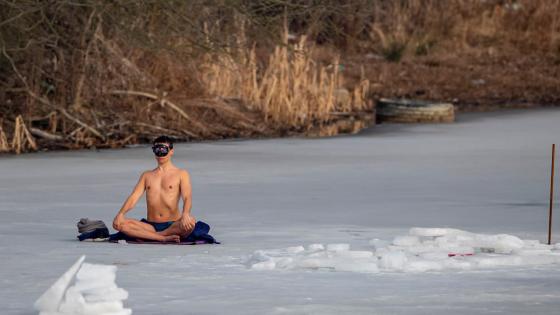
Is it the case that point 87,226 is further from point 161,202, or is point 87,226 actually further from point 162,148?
point 162,148

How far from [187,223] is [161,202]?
1.29ft

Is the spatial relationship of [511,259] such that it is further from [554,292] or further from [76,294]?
[76,294]

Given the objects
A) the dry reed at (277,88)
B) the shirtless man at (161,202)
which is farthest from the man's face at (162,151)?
the dry reed at (277,88)

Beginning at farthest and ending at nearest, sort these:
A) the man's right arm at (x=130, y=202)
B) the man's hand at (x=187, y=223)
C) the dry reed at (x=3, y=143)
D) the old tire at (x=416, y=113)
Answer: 1. the old tire at (x=416, y=113)
2. the dry reed at (x=3, y=143)
3. the man's right arm at (x=130, y=202)
4. the man's hand at (x=187, y=223)

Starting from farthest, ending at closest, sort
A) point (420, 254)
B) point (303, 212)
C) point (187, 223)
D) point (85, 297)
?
point (303, 212)
point (187, 223)
point (420, 254)
point (85, 297)

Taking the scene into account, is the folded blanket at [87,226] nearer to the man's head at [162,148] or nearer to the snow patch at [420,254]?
the man's head at [162,148]

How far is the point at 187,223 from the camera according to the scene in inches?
407

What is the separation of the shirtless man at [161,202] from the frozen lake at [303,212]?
0.15 metres

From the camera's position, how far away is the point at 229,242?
10.6 metres

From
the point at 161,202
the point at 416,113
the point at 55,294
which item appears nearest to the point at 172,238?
the point at 161,202

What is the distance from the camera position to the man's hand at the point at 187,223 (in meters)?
10.3

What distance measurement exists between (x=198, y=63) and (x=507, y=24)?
48.1 feet

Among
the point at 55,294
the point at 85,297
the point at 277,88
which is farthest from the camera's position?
the point at 277,88

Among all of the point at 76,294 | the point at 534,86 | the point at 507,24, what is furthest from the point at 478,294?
the point at 507,24
